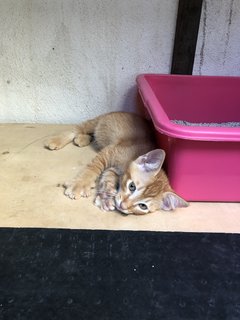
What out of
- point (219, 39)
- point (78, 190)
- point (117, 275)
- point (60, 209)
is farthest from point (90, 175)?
point (219, 39)

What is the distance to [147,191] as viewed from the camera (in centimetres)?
125

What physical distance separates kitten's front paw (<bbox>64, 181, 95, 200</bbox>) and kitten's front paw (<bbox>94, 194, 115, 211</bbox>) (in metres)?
0.05

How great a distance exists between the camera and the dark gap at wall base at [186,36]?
5.45ft

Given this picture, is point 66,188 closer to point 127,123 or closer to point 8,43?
point 127,123

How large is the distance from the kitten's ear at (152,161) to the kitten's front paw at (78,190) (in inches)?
8.9

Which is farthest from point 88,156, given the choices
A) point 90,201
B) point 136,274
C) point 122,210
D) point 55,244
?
point 136,274

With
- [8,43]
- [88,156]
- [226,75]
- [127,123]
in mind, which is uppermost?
[8,43]

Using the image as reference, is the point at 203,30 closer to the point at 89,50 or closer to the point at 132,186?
the point at 89,50

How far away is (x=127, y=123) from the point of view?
1.63 meters

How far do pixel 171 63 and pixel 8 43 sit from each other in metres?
0.85

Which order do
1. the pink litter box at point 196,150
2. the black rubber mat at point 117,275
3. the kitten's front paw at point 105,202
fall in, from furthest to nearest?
the kitten's front paw at point 105,202 < the pink litter box at point 196,150 < the black rubber mat at point 117,275

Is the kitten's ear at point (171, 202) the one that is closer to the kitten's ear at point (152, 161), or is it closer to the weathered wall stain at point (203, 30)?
the kitten's ear at point (152, 161)

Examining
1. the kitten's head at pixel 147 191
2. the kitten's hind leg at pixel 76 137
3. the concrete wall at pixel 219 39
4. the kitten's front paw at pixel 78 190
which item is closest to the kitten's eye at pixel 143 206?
the kitten's head at pixel 147 191

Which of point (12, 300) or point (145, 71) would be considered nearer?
point (12, 300)
